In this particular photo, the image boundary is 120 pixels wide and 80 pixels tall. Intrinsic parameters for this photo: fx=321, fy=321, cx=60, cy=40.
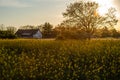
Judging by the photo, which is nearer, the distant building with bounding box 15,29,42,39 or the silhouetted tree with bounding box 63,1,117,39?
the silhouetted tree with bounding box 63,1,117,39

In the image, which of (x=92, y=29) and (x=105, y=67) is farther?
(x=92, y=29)

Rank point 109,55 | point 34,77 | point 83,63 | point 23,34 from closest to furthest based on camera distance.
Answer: point 34,77, point 83,63, point 109,55, point 23,34

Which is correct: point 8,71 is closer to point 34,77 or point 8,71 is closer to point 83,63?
point 34,77

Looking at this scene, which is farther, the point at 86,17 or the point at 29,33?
the point at 29,33

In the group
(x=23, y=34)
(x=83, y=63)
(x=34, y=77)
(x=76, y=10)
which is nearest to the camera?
(x=34, y=77)

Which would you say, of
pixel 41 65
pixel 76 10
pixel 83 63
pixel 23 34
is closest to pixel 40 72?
pixel 41 65

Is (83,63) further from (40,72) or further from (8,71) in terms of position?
(8,71)

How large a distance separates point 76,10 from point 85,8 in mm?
1729

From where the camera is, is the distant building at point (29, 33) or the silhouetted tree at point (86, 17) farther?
the distant building at point (29, 33)

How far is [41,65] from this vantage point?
40.8ft

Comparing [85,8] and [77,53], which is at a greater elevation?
[85,8]

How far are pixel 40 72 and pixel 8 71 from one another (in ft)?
4.13

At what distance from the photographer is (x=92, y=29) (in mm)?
50938

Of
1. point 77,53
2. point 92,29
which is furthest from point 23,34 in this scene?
point 77,53
